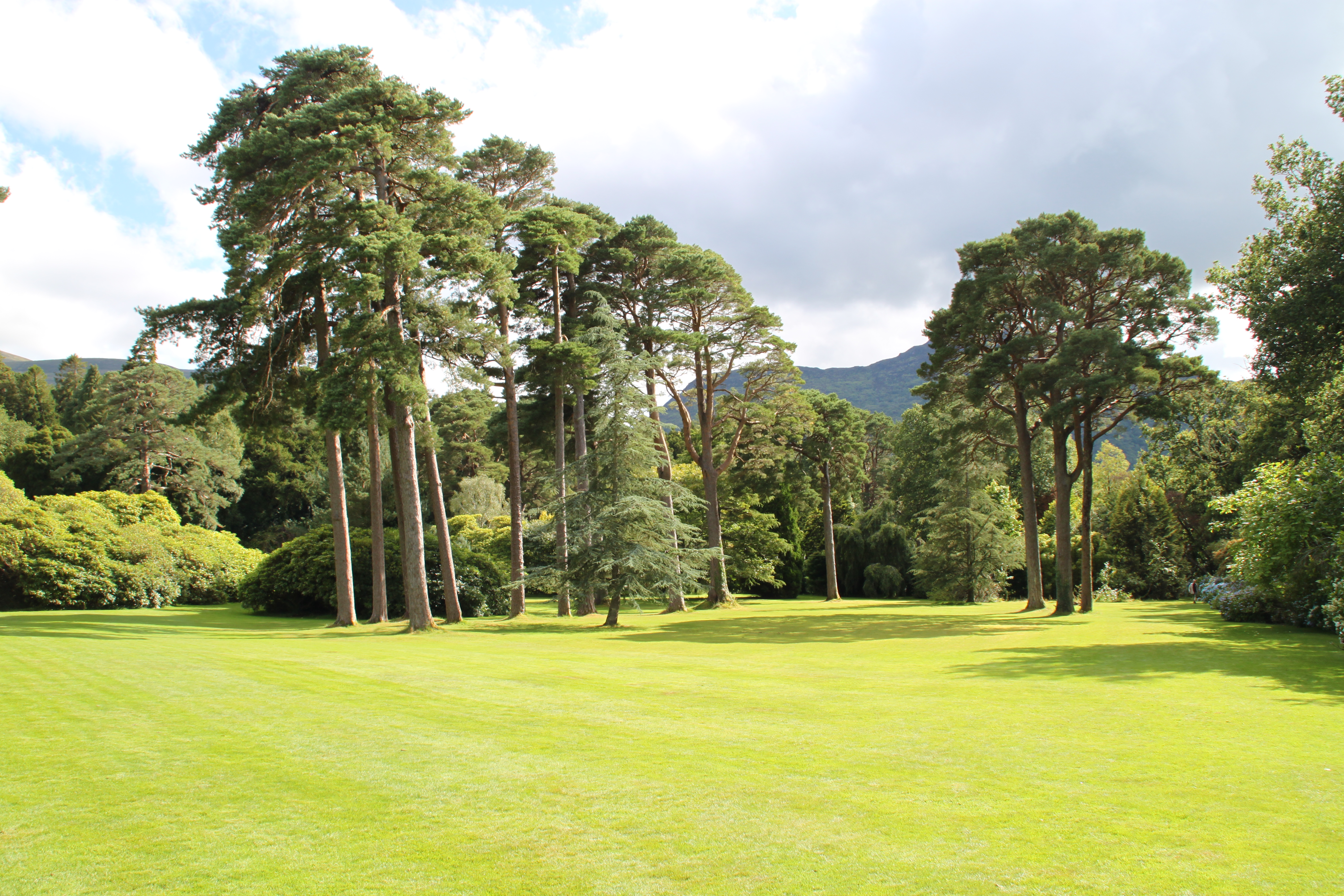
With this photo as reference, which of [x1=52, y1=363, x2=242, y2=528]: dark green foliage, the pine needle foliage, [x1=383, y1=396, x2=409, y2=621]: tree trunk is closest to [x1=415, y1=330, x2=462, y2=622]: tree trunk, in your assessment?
[x1=383, y1=396, x2=409, y2=621]: tree trunk

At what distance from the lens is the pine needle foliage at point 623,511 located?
72.7ft

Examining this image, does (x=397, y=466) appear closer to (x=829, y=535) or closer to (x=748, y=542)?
(x=748, y=542)

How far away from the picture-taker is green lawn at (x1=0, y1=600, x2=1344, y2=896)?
4188 millimetres

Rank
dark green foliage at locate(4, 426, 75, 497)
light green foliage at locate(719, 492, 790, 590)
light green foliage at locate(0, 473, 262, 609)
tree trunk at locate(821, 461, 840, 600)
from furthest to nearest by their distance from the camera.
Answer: dark green foliage at locate(4, 426, 75, 497), tree trunk at locate(821, 461, 840, 600), light green foliage at locate(719, 492, 790, 590), light green foliage at locate(0, 473, 262, 609)

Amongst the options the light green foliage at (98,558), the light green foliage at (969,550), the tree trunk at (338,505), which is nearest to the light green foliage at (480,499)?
the light green foliage at (98,558)

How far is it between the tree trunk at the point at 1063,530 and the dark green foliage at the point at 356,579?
1837cm

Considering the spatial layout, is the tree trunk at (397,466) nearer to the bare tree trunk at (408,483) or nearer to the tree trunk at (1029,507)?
the bare tree trunk at (408,483)

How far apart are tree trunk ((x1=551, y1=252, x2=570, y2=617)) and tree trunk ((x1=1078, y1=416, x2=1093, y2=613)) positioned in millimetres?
16128

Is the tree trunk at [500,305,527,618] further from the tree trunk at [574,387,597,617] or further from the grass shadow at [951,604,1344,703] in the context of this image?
the grass shadow at [951,604,1344,703]

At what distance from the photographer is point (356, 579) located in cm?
2920

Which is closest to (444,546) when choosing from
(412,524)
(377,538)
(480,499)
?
(377,538)

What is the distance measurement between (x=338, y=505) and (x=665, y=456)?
1112 centimetres

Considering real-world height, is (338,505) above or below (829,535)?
above

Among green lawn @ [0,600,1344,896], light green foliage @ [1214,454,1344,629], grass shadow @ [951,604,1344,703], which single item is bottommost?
grass shadow @ [951,604,1344,703]
